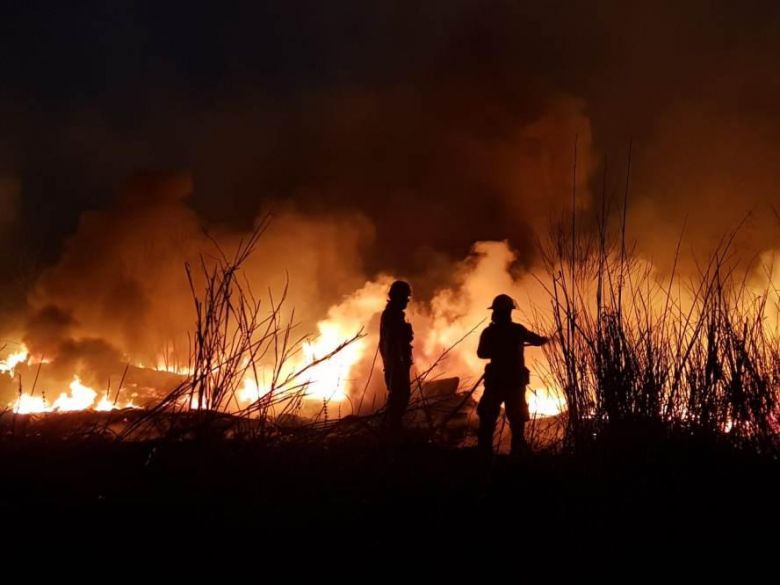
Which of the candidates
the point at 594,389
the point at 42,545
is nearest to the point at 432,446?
the point at 594,389

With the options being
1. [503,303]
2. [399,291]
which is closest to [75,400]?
[399,291]

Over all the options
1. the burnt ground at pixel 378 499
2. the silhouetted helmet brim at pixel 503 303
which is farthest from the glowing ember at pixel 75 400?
the burnt ground at pixel 378 499

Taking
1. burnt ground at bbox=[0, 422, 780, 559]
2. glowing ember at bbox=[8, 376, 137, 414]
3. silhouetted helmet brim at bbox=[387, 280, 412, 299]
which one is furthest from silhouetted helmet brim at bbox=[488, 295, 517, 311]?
glowing ember at bbox=[8, 376, 137, 414]

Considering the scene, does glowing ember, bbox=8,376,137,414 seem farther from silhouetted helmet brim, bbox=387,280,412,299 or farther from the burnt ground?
the burnt ground

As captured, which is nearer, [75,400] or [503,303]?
[503,303]

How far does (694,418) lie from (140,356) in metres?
18.5

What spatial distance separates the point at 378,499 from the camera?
102 inches

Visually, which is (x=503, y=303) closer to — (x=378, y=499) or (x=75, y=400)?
(x=378, y=499)

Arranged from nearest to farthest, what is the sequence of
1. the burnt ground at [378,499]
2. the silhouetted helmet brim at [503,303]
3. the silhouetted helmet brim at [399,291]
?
the burnt ground at [378,499], the silhouetted helmet brim at [503,303], the silhouetted helmet brim at [399,291]

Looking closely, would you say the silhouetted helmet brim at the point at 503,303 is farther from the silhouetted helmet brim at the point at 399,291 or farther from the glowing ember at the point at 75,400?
the glowing ember at the point at 75,400

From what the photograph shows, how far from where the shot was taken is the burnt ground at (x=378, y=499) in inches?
87.4

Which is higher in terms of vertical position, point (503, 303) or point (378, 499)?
point (503, 303)

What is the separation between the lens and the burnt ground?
2.22 meters

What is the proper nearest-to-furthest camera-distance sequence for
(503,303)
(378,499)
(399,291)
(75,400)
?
1. (378,499)
2. (503,303)
3. (399,291)
4. (75,400)
